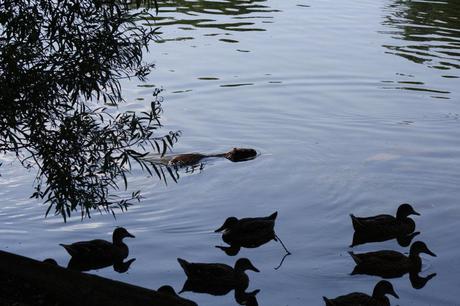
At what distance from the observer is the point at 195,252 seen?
11.8 m

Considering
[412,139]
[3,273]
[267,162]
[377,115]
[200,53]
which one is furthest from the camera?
[200,53]

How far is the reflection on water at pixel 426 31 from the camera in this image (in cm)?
2361

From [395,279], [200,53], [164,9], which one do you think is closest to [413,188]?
[395,279]

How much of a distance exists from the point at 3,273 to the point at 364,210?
20.5 ft

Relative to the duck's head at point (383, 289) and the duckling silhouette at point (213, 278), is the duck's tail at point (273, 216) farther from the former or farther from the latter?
the duck's head at point (383, 289)

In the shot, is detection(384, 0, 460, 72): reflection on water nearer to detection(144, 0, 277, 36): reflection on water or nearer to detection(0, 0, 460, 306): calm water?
detection(0, 0, 460, 306): calm water

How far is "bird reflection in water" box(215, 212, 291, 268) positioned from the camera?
39.9 ft

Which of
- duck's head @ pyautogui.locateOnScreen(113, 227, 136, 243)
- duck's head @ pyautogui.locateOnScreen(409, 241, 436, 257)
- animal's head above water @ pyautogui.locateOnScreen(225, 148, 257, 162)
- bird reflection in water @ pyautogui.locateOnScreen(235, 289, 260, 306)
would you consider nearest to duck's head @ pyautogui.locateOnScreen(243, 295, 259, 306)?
bird reflection in water @ pyautogui.locateOnScreen(235, 289, 260, 306)

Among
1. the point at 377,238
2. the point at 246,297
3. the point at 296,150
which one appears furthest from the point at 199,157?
the point at 246,297

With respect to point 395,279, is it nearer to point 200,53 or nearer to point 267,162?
point 267,162

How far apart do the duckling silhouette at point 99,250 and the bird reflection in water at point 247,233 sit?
4.68 feet

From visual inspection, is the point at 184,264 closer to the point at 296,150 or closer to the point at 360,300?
the point at 360,300

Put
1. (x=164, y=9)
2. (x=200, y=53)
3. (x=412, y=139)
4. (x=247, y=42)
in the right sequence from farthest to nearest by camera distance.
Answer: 1. (x=164, y=9)
2. (x=247, y=42)
3. (x=200, y=53)
4. (x=412, y=139)

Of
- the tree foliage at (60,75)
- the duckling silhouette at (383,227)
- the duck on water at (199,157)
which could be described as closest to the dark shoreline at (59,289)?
the tree foliage at (60,75)
